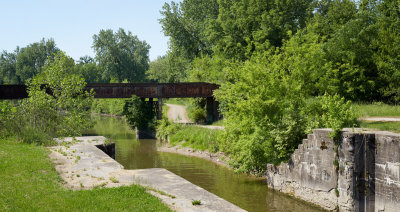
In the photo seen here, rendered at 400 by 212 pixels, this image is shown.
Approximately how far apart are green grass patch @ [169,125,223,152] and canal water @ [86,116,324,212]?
4.71ft

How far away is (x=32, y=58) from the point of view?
293 ft

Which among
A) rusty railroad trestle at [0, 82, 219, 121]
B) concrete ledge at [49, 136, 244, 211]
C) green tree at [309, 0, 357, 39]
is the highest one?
green tree at [309, 0, 357, 39]

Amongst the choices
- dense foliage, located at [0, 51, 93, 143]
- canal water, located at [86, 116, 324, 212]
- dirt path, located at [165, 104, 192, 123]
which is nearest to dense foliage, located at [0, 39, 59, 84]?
dirt path, located at [165, 104, 192, 123]

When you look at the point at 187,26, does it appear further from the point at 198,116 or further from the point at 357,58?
the point at 357,58

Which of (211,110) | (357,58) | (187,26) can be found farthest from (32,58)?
(357,58)

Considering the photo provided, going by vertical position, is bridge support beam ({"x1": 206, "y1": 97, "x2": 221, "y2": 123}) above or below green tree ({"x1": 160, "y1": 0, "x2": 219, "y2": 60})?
below

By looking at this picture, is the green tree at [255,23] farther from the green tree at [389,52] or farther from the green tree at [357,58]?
the green tree at [389,52]

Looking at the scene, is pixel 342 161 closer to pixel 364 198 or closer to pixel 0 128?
pixel 364 198

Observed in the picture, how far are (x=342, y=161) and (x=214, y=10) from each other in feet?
122

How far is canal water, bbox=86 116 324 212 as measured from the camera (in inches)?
530

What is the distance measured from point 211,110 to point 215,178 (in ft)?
66.4

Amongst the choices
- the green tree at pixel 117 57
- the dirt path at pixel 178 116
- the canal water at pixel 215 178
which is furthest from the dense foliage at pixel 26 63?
the canal water at pixel 215 178

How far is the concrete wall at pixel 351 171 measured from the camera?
35.2ft

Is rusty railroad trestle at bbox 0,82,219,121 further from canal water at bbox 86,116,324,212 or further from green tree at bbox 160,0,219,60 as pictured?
green tree at bbox 160,0,219,60
